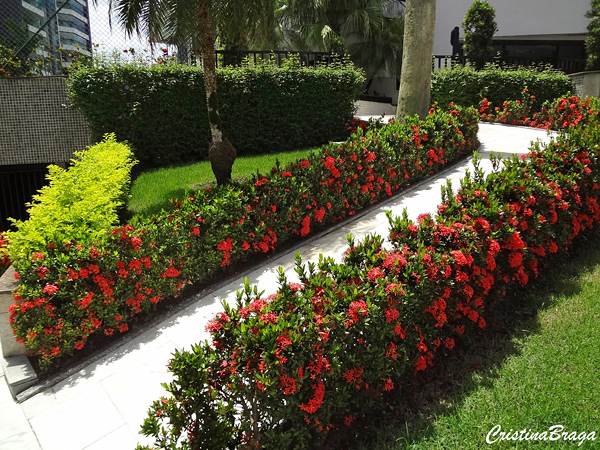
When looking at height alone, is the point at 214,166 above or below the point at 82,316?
above

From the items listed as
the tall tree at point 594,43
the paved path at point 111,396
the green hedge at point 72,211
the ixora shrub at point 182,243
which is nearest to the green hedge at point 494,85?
the tall tree at point 594,43

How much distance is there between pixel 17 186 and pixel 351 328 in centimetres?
1107

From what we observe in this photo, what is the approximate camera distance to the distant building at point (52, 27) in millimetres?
10102

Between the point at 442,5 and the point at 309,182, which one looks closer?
the point at 309,182

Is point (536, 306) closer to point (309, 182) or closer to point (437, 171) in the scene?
point (309, 182)

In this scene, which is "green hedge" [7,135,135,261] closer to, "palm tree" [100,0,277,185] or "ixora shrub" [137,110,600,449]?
"palm tree" [100,0,277,185]

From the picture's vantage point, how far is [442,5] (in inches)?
766

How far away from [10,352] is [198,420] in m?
2.55

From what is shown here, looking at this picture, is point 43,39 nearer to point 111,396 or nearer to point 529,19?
point 111,396

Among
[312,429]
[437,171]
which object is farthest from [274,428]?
[437,171]

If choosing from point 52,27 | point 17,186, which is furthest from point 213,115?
point 17,186

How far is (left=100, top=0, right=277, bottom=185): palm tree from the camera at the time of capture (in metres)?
6.50

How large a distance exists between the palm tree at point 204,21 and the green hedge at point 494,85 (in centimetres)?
743

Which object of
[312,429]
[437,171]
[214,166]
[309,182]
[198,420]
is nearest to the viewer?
[198,420]
